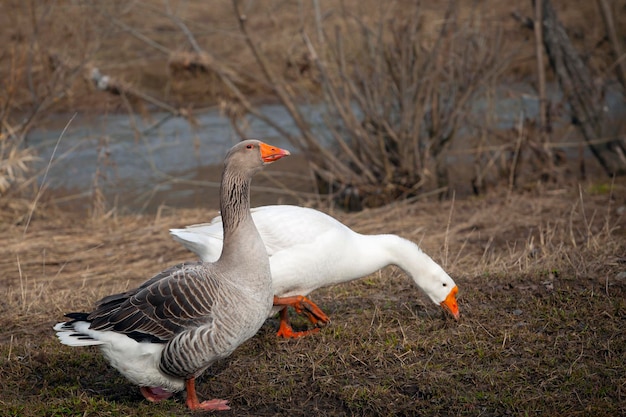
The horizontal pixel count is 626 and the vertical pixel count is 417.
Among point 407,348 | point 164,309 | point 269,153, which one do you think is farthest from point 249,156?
point 407,348

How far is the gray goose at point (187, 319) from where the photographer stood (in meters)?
4.48

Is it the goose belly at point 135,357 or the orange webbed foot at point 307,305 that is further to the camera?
the orange webbed foot at point 307,305

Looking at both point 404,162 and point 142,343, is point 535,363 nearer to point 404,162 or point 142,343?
point 142,343

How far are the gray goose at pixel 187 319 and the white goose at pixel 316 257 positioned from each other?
1002 mm

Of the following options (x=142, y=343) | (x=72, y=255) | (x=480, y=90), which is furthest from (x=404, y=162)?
(x=142, y=343)

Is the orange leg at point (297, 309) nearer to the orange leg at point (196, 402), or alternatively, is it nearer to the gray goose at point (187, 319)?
the gray goose at point (187, 319)

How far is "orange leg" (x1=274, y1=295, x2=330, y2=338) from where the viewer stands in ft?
18.4

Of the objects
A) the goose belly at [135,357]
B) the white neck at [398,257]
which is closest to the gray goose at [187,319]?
the goose belly at [135,357]

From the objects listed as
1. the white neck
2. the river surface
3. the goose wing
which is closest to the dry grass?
the white neck

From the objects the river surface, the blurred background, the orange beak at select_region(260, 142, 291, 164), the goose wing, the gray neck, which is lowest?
the river surface

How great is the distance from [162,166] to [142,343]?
9.36 metres

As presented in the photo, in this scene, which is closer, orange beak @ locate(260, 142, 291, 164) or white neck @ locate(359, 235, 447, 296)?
orange beak @ locate(260, 142, 291, 164)

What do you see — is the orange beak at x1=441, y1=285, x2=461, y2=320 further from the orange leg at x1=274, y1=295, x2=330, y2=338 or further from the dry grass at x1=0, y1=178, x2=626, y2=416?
the orange leg at x1=274, y1=295, x2=330, y2=338

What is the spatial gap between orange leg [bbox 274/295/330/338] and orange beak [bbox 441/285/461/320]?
33.2 inches
